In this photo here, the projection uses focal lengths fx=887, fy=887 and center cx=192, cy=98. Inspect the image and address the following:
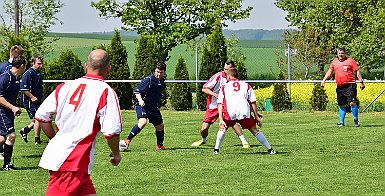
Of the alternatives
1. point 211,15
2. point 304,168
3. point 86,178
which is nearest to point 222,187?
point 304,168

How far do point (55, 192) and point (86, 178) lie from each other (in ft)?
0.91

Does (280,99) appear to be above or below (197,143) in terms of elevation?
above

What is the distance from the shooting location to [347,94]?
20688mm

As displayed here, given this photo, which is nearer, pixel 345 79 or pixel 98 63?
pixel 98 63

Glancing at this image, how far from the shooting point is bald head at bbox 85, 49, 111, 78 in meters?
7.04

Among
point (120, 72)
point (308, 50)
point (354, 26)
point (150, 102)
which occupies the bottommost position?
point (150, 102)

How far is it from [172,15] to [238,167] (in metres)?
37.8

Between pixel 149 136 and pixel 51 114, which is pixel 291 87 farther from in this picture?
pixel 51 114

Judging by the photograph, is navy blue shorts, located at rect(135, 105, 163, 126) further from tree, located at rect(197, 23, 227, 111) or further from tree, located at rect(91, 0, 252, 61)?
tree, located at rect(91, 0, 252, 61)

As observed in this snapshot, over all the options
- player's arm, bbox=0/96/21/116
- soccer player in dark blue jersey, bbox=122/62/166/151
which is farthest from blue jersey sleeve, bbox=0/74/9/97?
soccer player in dark blue jersey, bbox=122/62/166/151

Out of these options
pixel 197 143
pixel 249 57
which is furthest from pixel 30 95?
pixel 249 57

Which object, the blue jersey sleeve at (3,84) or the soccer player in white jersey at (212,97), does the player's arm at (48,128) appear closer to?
the blue jersey sleeve at (3,84)

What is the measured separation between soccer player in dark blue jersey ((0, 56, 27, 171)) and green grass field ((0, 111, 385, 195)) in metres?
0.38

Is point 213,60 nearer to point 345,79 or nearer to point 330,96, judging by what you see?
point 330,96
